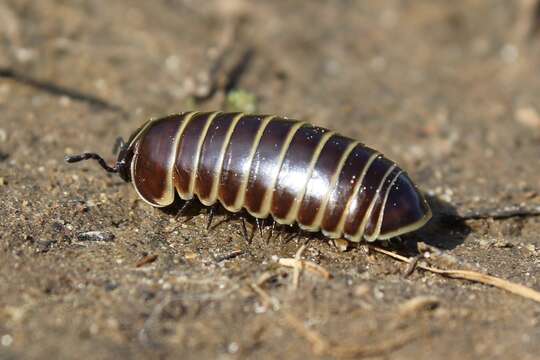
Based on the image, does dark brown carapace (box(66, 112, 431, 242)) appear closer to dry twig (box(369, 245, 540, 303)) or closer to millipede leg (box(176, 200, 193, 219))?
millipede leg (box(176, 200, 193, 219))

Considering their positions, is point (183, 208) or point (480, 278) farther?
point (183, 208)

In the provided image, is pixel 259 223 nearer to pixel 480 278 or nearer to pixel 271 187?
pixel 271 187

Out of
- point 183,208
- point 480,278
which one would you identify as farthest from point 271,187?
point 480,278

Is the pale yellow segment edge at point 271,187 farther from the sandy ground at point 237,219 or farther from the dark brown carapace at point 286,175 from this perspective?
the sandy ground at point 237,219

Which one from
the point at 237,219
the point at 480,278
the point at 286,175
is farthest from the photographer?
the point at 237,219

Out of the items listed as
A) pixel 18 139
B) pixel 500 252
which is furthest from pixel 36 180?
pixel 500 252

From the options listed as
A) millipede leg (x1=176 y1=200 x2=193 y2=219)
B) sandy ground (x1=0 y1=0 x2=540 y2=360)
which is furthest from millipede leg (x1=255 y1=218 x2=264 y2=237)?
millipede leg (x1=176 y1=200 x2=193 y2=219)
